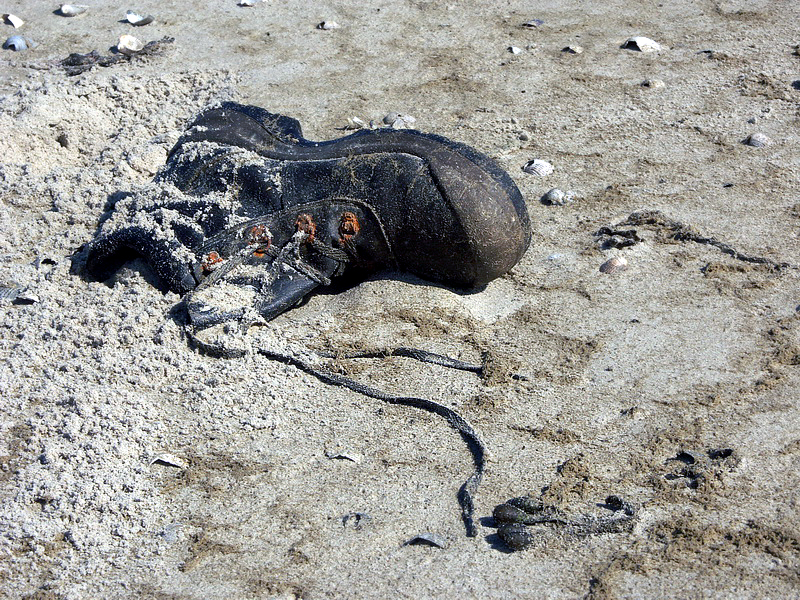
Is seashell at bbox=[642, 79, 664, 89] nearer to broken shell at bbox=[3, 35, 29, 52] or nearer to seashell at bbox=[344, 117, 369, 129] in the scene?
seashell at bbox=[344, 117, 369, 129]

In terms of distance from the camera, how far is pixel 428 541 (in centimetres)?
243

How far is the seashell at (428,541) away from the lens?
2.42 meters

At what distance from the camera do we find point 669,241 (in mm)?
3771

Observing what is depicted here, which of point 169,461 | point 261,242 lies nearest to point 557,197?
point 261,242

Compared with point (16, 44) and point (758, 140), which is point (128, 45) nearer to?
point (16, 44)

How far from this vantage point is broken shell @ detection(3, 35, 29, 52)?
561 centimetres

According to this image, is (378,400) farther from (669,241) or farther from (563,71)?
(563,71)

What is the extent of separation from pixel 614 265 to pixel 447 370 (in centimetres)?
98

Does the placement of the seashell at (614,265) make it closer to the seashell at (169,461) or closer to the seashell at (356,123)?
the seashell at (356,123)

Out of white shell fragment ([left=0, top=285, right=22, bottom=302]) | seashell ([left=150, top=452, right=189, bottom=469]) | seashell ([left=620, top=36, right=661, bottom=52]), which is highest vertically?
seashell ([left=620, top=36, right=661, bottom=52])

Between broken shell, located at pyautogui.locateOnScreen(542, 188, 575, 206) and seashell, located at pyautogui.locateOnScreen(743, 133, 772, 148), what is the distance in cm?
106

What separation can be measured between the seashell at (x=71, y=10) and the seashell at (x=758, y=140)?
4.61m

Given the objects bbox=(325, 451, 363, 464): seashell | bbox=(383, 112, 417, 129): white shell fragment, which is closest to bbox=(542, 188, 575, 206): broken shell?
bbox=(383, 112, 417, 129): white shell fragment

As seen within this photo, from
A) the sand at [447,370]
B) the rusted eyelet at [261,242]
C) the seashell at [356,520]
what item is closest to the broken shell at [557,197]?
the sand at [447,370]
